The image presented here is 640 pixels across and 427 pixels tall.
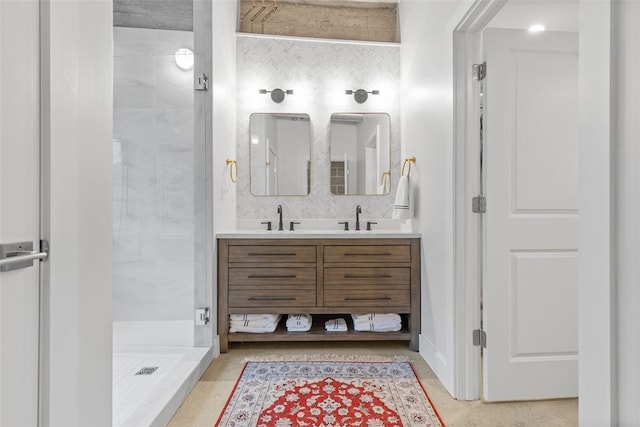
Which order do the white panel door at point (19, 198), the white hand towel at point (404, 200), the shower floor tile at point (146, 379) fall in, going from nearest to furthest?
the white panel door at point (19, 198), the shower floor tile at point (146, 379), the white hand towel at point (404, 200)

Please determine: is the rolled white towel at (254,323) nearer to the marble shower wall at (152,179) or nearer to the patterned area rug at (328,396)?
the patterned area rug at (328,396)

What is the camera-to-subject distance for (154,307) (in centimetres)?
270

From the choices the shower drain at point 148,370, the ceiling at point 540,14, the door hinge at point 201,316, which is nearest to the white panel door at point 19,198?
the shower drain at point 148,370

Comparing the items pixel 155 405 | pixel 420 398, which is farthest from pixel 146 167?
pixel 420 398

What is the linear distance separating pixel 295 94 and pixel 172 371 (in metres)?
2.37

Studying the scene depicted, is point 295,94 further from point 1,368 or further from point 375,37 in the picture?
point 1,368

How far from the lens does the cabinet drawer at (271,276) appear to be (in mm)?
2271

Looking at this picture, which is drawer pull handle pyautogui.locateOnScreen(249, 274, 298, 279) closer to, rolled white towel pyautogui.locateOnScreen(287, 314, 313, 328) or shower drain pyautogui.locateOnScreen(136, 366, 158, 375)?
rolled white towel pyautogui.locateOnScreen(287, 314, 313, 328)

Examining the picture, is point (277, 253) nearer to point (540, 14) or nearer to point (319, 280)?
point (319, 280)

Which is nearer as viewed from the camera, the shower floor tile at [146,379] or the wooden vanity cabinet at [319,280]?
the shower floor tile at [146,379]

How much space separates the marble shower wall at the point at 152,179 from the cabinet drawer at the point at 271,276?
69 centimetres

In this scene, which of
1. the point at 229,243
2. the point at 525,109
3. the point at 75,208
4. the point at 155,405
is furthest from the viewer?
the point at 229,243

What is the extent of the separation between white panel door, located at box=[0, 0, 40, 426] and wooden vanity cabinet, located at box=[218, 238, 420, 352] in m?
1.50

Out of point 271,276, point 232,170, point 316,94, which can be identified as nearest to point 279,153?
point 232,170
